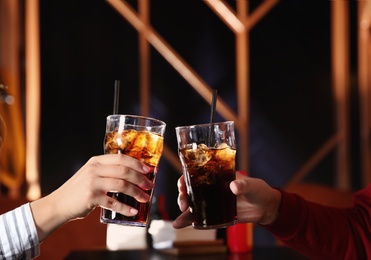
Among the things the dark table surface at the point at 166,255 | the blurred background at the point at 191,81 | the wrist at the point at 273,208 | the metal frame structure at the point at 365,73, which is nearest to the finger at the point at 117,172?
the wrist at the point at 273,208

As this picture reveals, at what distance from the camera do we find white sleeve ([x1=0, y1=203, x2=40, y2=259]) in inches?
49.8

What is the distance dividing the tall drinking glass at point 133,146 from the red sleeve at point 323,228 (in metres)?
0.43

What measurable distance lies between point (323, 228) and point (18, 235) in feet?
2.70

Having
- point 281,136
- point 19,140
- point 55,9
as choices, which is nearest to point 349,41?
point 281,136

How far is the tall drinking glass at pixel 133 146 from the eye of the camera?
1252 mm

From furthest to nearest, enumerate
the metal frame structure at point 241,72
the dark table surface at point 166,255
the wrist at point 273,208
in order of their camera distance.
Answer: the metal frame structure at point 241,72 → the dark table surface at point 166,255 → the wrist at point 273,208

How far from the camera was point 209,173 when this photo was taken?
1.28 meters

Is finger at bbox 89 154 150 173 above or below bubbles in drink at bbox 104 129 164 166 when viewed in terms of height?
below

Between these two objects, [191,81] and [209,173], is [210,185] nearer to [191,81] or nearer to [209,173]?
[209,173]

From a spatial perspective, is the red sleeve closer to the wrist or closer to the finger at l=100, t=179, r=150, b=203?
the wrist

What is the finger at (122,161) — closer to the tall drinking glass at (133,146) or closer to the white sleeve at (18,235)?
the tall drinking glass at (133,146)

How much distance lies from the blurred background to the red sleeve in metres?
2.17

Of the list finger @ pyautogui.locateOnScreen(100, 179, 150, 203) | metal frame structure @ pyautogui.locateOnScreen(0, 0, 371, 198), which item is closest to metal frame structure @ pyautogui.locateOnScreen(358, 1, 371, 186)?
metal frame structure @ pyautogui.locateOnScreen(0, 0, 371, 198)

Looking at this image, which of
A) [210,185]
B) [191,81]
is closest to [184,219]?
[210,185]
